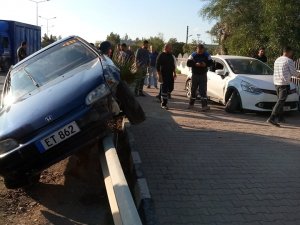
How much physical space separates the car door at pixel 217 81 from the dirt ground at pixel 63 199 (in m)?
6.26

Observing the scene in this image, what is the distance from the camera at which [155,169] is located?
633 centimetres

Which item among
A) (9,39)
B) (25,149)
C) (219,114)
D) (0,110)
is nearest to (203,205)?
(25,149)

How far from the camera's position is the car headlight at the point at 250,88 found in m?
11.0

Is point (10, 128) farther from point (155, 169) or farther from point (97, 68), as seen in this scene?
point (155, 169)

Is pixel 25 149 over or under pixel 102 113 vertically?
under

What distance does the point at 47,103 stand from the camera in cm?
528

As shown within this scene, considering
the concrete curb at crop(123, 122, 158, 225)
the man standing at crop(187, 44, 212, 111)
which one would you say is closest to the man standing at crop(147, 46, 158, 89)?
the man standing at crop(187, 44, 212, 111)

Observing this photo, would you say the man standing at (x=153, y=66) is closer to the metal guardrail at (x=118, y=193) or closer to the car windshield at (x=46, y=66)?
the car windshield at (x=46, y=66)

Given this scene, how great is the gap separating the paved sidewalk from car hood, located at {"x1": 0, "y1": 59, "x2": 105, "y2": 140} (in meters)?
1.44

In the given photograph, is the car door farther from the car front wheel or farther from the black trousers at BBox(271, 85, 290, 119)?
the black trousers at BBox(271, 85, 290, 119)

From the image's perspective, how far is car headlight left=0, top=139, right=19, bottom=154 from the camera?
194 inches

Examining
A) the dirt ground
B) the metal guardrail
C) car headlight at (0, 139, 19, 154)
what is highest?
car headlight at (0, 139, 19, 154)

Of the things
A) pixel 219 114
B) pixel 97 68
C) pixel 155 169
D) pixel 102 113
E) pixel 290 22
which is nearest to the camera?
pixel 102 113

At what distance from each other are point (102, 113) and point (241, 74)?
718cm
